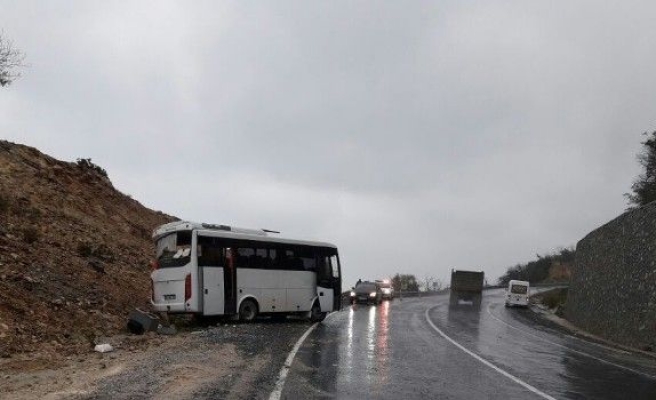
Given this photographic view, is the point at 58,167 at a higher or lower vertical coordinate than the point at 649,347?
higher

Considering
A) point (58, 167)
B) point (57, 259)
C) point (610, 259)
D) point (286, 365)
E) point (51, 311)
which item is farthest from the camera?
point (610, 259)

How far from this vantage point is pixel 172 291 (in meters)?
19.0

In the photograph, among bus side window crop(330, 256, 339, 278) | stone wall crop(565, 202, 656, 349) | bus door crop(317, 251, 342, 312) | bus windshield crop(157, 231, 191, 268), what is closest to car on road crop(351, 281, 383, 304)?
stone wall crop(565, 202, 656, 349)

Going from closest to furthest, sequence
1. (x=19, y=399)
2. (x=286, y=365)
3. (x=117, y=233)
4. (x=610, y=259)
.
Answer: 1. (x=19, y=399)
2. (x=286, y=365)
3. (x=117, y=233)
4. (x=610, y=259)

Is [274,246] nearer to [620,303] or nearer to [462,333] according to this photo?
[462,333]

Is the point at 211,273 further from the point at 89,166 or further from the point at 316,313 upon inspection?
the point at 89,166

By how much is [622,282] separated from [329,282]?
574 inches

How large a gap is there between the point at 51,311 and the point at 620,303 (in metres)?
24.5

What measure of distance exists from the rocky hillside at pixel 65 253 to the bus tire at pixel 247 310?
3.49m

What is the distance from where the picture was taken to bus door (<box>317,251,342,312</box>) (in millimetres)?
24531

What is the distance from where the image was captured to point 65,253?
19.8m

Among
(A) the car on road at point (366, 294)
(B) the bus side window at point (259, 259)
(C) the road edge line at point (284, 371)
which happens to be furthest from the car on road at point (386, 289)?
(C) the road edge line at point (284, 371)

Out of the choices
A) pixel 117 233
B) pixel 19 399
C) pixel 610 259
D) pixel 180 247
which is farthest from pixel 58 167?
pixel 610 259

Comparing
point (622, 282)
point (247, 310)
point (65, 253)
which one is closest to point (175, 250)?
point (247, 310)
